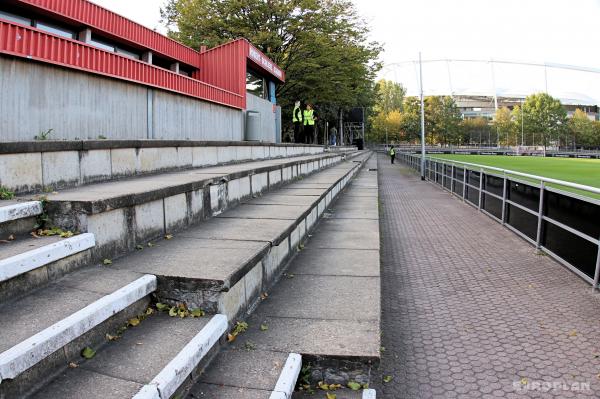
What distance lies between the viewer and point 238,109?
570 inches

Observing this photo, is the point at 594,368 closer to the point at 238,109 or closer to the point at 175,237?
the point at 175,237

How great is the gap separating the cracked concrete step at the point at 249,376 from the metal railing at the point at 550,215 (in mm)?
4423

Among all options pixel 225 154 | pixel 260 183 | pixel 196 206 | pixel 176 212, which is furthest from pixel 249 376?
pixel 225 154

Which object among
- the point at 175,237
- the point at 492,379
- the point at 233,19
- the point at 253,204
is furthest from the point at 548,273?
the point at 233,19

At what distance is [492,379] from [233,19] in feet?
85.5

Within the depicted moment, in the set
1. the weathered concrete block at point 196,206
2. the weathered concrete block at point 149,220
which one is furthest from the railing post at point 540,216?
the weathered concrete block at point 149,220

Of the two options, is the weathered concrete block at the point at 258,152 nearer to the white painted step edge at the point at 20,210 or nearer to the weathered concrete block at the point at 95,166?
the weathered concrete block at the point at 95,166

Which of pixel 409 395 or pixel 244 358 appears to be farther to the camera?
pixel 409 395

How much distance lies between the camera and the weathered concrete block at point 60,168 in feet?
13.7

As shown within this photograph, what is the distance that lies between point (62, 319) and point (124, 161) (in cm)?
356

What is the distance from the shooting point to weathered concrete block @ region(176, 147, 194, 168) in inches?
277

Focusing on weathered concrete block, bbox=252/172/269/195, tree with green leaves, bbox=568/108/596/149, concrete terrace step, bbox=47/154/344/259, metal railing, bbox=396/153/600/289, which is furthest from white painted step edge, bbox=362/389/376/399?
tree with green leaves, bbox=568/108/596/149

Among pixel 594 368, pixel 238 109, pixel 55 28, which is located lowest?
pixel 594 368

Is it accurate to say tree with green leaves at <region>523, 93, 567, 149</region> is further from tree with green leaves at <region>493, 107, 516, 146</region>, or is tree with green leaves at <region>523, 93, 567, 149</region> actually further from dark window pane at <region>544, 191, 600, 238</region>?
dark window pane at <region>544, 191, 600, 238</region>
